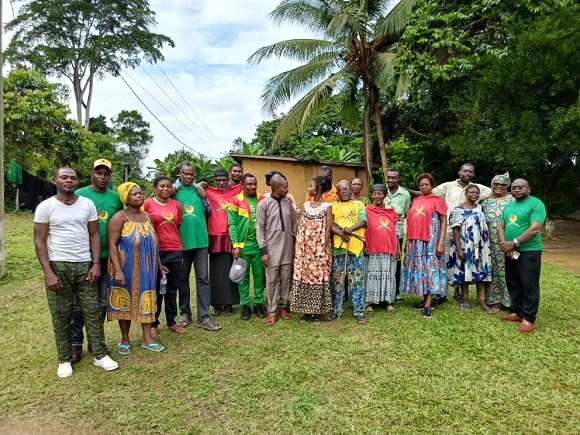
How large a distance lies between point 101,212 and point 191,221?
0.97 meters

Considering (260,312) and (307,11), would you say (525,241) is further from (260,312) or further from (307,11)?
(307,11)

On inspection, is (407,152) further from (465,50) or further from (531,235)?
(531,235)

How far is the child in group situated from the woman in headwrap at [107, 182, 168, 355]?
3.43 meters

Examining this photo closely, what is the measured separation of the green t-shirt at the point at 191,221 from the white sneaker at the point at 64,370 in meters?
1.47

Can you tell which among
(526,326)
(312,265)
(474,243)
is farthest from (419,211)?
(526,326)

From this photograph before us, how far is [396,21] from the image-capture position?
11375mm

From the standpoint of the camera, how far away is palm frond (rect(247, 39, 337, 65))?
40.6 feet

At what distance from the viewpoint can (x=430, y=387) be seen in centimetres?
319

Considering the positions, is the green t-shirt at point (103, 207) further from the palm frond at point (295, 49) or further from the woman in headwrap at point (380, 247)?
the palm frond at point (295, 49)

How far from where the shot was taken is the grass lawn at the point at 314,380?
277 centimetres

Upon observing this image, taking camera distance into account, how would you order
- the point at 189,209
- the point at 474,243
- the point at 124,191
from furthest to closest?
the point at 474,243
the point at 189,209
the point at 124,191

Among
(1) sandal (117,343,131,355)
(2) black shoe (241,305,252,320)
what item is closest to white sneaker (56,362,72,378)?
(1) sandal (117,343,131,355)

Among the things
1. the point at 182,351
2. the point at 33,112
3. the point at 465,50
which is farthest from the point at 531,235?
the point at 33,112

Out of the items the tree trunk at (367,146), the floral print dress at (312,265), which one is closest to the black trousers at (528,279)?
the floral print dress at (312,265)
